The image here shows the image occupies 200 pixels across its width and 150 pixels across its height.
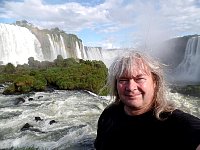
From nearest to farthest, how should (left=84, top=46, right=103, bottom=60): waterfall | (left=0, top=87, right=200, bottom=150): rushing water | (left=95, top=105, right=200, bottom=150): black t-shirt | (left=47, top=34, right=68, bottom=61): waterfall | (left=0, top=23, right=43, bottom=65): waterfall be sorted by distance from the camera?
(left=95, top=105, right=200, bottom=150): black t-shirt
(left=0, top=87, right=200, bottom=150): rushing water
(left=0, top=23, right=43, bottom=65): waterfall
(left=47, top=34, right=68, bottom=61): waterfall
(left=84, top=46, right=103, bottom=60): waterfall

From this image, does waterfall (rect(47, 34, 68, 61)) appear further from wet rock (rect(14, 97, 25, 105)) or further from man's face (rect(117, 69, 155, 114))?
man's face (rect(117, 69, 155, 114))

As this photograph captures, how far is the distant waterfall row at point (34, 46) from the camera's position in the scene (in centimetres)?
Answer: 5878

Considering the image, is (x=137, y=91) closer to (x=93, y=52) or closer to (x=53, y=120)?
(x=53, y=120)

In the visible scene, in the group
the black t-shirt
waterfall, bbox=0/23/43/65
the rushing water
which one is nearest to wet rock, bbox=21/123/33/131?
the rushing water

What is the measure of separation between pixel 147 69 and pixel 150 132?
424 millimetres

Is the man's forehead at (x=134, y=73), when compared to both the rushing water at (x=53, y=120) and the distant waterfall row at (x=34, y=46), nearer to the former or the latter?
the rushing water at (x=53, y=120)

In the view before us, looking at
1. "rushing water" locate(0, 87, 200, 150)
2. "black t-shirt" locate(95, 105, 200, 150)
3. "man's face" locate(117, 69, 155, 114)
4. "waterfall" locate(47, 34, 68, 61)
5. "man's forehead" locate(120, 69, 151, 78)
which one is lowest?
"rushing water" locate(0, 87, 200, 150)

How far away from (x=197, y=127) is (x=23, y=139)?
11979mm

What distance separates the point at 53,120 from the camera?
1641cm

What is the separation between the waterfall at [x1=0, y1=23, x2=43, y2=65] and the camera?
190 feet

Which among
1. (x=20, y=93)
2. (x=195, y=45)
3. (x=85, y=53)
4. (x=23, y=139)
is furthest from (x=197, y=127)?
(x=85, y=53)

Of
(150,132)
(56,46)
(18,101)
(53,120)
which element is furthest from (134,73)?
(56,46)

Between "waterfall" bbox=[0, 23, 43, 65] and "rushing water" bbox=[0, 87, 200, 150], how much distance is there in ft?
112

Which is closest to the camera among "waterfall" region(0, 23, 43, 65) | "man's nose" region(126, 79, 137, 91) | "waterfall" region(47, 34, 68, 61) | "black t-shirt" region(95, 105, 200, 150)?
"black t-shirt" region(95, 105, 200, 150)
